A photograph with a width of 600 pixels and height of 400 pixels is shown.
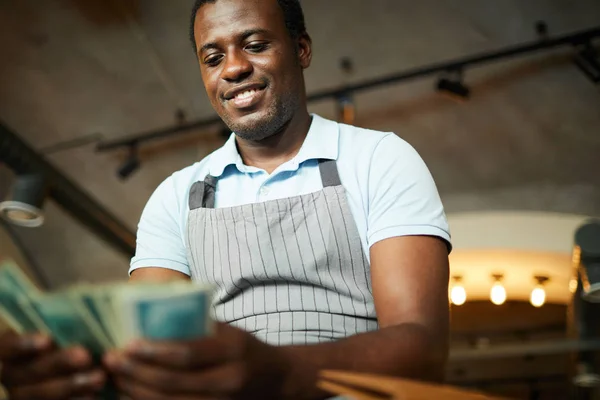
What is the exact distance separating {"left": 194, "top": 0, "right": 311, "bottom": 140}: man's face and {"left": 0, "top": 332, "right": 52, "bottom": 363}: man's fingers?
889 millimetres

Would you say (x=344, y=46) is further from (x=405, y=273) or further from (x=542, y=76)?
(x=405, y=273)

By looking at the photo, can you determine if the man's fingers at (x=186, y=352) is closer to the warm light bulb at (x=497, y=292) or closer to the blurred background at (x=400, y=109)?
the blurred background at (x=400, y=109)

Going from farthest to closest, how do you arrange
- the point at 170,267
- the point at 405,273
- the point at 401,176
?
the point at 170,267 → the point at 401,176 → the point at 405,273

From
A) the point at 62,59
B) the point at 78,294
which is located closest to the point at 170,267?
the point at 78,294

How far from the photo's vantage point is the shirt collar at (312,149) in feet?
5.10

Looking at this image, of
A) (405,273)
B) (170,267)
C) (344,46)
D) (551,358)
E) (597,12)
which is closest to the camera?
(405,273)

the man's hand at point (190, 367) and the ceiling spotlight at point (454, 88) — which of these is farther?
the ceiling spotlight at point (454, 88)

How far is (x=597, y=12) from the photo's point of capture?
467 cm

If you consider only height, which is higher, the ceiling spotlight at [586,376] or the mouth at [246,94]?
the mouth at [246,94]

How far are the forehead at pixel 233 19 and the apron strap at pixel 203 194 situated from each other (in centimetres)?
30

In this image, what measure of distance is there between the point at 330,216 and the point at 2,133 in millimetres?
4121

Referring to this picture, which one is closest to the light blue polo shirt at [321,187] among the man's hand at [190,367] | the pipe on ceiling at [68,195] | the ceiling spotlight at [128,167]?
the man's hand at [190,367]

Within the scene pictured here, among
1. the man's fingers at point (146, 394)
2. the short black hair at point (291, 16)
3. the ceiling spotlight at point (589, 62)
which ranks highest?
the ceiling spotlight at point (589, 62)

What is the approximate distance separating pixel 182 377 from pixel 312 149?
90cm
